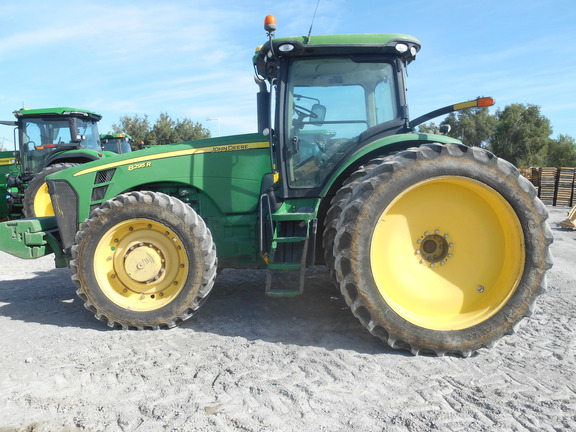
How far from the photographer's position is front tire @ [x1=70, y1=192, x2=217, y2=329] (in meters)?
3.67

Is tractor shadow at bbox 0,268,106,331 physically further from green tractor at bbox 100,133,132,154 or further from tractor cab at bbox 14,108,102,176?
green tractor at bbox 100,133,132,154

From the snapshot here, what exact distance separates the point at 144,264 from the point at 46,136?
352 inches

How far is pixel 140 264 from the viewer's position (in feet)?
12.4

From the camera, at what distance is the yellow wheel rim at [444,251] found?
131 inches

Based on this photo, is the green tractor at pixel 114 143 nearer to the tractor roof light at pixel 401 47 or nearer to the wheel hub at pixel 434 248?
the tractor roof light at pixel 401 47

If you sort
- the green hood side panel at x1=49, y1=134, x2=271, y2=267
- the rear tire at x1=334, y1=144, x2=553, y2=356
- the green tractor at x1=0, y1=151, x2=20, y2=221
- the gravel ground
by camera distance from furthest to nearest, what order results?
the green tractor at x1=0, y1=151, x2=20, y2=221 < the green hood side panel at x1=49, y1=134, x2=271, y2=267 < the rear tire at x1=334, y1=144, x2=553, y2=356 < the gravel ground

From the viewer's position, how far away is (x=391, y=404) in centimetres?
251

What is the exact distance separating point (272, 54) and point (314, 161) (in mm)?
955

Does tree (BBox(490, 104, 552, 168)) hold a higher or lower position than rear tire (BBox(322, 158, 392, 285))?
higher

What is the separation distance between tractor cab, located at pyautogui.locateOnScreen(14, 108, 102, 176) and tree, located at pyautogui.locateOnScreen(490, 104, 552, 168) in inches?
1293

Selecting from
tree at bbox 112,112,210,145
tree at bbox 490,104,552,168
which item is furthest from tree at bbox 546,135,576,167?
tree at bbox 112,112,210,145

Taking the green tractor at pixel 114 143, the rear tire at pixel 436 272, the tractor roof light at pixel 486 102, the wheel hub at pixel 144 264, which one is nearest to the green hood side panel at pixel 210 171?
the wheel hub at pixel 144 264

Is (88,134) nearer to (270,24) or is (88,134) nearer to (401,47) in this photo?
(270,24)

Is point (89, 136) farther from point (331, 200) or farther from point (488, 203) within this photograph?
point (488, 203)
